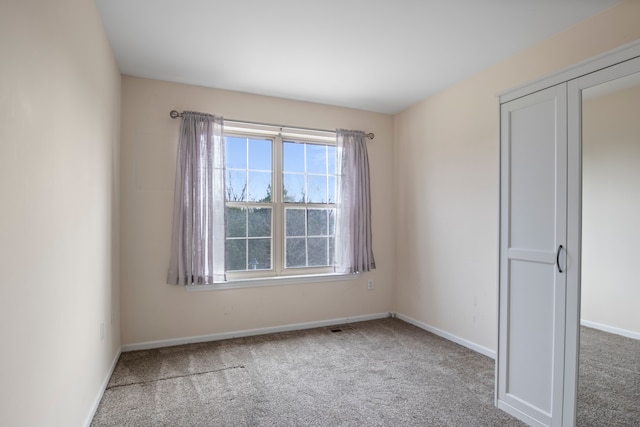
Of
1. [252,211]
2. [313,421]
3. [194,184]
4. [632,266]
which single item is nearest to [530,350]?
[632,266]

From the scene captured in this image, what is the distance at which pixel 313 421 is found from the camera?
2146 mm

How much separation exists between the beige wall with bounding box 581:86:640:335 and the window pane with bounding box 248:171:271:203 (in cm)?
289

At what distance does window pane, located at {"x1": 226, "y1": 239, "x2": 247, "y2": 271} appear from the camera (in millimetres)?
3740

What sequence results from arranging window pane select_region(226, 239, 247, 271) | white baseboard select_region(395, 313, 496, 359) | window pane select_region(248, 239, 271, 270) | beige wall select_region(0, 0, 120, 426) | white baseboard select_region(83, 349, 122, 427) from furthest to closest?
1. window pane select_region(248, 239, 271, 270)
2. window pane select_region(226, 239, 247, 271)
3. white baseboard select_region(395, 313, 496, 359)
4. white baseboard select_region(83, 349, 122, 427)
5. beige wall select_region(0, 0, 120, 426)

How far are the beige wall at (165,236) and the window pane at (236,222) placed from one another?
0.60 meters

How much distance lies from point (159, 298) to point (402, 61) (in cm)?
319

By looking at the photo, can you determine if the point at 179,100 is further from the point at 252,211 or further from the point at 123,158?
the point at 252,211

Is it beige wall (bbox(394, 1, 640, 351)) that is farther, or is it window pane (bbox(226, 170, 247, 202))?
window pane (bbox(226, 170, 247, 202))

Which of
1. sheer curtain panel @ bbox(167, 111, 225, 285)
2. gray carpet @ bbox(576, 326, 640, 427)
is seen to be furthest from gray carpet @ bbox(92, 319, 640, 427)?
sheer curtain panel @ bbox(167, 111, 225, 285)

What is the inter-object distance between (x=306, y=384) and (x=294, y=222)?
6.19 feet

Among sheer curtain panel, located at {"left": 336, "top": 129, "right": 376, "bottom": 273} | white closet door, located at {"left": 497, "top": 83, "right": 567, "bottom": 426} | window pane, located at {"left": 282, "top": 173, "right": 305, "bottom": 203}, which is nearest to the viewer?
white closet door, located at {"left": 497, "top": 83, "right": 567, "bottom": 426}

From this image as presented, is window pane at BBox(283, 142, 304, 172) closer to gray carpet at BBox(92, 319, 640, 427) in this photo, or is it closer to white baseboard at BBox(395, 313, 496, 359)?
gray carpet at BBox(92, 319, 640, 427)

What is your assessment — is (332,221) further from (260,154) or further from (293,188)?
(260,154)

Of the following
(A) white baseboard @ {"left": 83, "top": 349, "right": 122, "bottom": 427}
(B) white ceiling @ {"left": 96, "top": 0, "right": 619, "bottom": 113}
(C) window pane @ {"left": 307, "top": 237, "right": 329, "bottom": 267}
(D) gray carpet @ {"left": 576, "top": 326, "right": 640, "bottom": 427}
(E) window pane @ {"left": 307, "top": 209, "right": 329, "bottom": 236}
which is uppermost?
(B) white ceiling @ {"left": 96, "top": 0, "right": 619, "bottom": 113}
